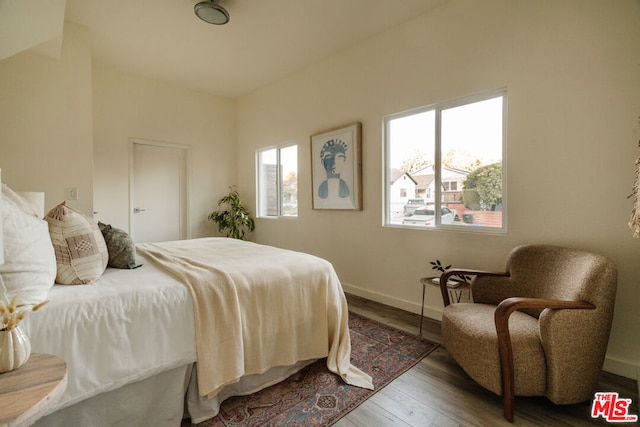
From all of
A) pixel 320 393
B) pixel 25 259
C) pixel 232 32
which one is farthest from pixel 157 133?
pixel 320 393

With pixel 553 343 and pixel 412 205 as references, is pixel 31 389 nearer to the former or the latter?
pixel 553 343

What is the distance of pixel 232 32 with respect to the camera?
309cm

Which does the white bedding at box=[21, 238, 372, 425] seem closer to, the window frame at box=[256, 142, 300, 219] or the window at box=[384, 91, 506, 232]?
the window at box=[384, 91, 506, 232]

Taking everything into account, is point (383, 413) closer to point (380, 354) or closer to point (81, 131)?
point (380, 354)

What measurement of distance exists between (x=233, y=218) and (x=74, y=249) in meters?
3.38

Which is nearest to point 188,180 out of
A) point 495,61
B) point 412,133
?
point 412,133

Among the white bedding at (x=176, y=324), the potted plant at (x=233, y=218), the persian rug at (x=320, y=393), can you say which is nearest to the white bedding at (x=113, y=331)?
the white bedding at (x=176, y=324)

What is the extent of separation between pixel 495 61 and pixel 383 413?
259 centimetres

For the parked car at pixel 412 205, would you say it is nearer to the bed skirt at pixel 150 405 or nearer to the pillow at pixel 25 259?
the bed skirt at pixel 150 405

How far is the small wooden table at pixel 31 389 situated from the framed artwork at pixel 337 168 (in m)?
2.77

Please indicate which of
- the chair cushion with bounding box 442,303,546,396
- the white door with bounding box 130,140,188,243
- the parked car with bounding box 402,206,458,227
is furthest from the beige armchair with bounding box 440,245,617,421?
the white door with bounding box 130,140,188,243

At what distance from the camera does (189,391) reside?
1.46 m

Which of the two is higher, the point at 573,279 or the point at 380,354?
the point at 573,279

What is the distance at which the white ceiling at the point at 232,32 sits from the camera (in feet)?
8.77
